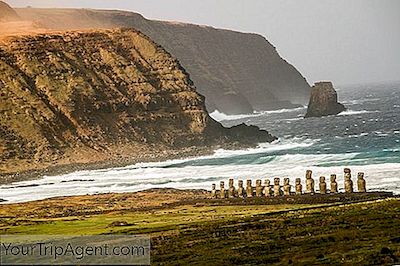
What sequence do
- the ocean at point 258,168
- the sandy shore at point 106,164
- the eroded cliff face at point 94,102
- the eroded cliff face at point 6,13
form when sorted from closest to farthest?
the ocean at point 258,168 < the sandy shore at point 106,164 < the eroded cliff face at point 94,102 < the eroded cliff face at point 6,13

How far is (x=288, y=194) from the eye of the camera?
2335 inches

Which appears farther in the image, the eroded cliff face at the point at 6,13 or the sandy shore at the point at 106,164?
the eroded cliff face at the point at 6,13

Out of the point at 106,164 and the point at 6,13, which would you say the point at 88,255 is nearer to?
the point at 106,164

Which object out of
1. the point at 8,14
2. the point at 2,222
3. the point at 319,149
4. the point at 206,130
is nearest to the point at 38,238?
the point at 2,222

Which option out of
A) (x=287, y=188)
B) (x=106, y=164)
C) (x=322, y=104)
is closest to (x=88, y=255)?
(x=287, y=188)

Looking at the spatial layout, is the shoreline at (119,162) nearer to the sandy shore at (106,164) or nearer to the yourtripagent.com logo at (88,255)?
the sandy shore at (106,164)

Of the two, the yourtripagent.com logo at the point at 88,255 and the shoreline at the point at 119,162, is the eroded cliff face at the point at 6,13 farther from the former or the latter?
the yourtripagent.com logo at the point at 88,255

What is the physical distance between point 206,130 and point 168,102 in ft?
23.1

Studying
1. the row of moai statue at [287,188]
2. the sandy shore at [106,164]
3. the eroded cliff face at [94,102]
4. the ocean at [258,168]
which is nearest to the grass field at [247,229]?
the row of moai statue at [287,188]

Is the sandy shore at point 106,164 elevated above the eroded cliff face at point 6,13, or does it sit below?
below

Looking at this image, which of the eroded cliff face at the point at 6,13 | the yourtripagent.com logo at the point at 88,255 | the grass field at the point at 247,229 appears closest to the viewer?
the yourtripagent.com logo at the point at 88,255

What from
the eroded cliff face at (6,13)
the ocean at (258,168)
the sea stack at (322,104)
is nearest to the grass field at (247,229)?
the ocean at (258,168)

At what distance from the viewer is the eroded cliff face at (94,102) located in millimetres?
116562

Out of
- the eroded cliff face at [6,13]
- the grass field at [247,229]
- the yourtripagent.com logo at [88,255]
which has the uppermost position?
the eroded cliff face at [6,13]
